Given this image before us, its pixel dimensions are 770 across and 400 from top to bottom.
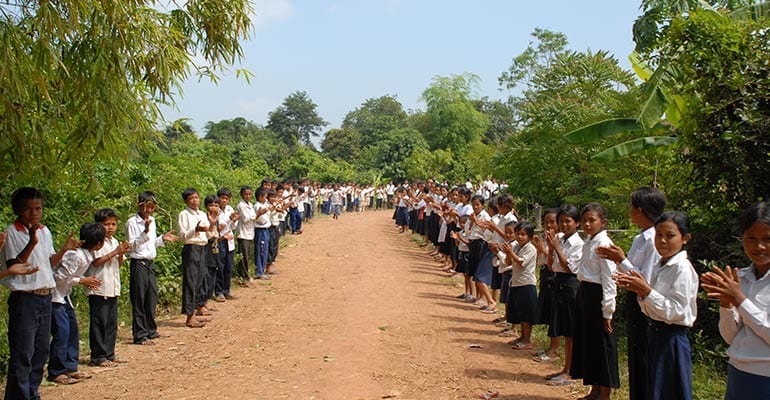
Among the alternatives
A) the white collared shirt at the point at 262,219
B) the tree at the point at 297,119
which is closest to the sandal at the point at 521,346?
the white collared shirt at the point at 262,219

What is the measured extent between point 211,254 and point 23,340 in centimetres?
483

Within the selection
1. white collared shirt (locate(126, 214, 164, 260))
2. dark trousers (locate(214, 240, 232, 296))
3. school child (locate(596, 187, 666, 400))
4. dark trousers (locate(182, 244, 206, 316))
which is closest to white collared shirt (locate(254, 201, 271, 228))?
dark trousers (locate(214, 240, 232, 296))

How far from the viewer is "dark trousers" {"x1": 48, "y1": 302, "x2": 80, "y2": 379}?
640 cm

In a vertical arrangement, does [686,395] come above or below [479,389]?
above

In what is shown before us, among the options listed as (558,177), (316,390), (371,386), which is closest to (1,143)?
(316,390)

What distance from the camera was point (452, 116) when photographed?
51656mm

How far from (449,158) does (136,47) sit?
35191mm

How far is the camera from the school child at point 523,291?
8.05 meters

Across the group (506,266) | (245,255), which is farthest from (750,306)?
(245,255)

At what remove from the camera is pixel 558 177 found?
17.0 metres

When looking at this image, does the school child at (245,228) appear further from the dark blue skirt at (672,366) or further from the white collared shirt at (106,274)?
the dark blue skirt at (672,366)

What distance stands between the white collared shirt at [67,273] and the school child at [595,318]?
4.89 metres

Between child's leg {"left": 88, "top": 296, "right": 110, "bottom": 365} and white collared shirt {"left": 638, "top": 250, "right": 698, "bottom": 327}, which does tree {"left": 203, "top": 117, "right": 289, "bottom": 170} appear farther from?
white collared shirt {"left": 638, "top": 250, "right": 698, "bottom": 327}

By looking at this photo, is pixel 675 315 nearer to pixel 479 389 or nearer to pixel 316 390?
pixel 479 389
